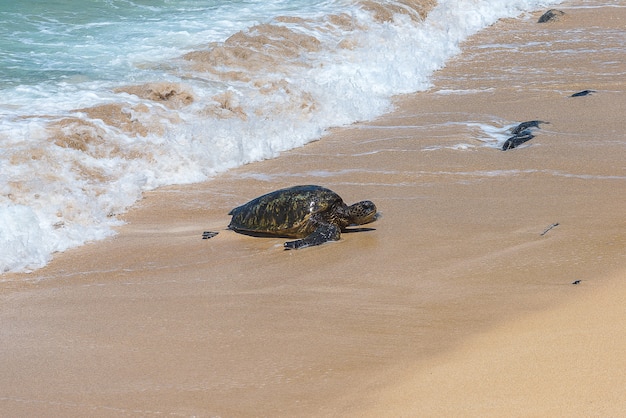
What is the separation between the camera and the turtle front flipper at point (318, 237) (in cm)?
571

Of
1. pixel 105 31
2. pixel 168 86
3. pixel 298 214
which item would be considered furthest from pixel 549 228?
pixel 105 31

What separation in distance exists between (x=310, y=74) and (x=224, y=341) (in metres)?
8.26

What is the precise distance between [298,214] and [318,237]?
0.46 m

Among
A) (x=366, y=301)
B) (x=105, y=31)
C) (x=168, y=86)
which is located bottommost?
(x=366, y=301)

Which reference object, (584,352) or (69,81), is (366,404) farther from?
(69,81)

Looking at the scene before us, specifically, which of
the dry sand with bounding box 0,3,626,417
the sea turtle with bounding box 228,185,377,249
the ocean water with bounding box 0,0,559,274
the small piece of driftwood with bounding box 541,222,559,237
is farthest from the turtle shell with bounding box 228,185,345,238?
the small piece of driftwood with bounding box 541,222,559,237

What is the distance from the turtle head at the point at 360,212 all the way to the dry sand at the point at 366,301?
0.18m

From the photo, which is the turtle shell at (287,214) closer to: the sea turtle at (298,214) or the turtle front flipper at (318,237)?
the sea turtle at (298,214)

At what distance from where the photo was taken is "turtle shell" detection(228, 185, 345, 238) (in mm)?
6105

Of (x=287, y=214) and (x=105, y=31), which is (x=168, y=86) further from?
(x=105, y=31)

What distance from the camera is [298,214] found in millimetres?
6145

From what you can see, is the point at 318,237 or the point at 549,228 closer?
the point at 549,228

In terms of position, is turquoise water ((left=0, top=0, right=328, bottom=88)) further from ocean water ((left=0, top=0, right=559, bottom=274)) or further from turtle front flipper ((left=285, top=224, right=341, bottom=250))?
turtle front flipper ((left=285, top=224, right=341, bottom=250))

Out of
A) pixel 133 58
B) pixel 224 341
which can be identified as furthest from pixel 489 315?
pixel 133 58
